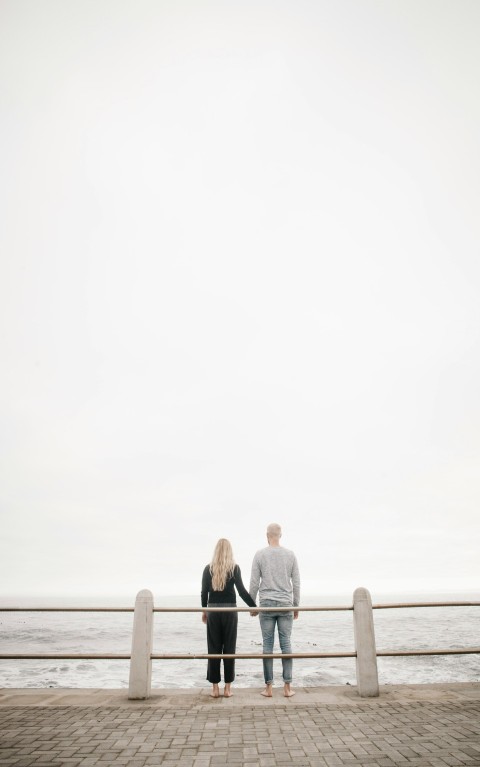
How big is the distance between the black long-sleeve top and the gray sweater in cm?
13

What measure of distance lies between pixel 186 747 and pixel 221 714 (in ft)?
4.08

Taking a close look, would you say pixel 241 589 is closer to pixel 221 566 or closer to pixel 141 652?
pixel 221 566

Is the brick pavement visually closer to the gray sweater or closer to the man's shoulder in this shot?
the gray sweater

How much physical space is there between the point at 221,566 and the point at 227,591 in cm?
39

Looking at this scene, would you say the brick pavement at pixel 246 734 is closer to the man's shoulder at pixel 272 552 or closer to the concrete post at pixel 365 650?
the concrete post at pixel 365 650

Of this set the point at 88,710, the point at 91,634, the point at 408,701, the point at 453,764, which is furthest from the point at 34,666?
the point at 453,764

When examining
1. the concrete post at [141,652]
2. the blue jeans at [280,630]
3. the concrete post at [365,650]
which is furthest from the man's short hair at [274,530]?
the concrete post at [141,652]

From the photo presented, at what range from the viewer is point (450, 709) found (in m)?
5.68

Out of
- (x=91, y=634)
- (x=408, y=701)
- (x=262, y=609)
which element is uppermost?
(x=262, y=609)

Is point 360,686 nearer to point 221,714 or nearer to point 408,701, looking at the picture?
point 408,701

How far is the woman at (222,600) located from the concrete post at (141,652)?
851mm

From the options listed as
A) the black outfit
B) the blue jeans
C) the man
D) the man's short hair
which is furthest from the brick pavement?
the man's short hair

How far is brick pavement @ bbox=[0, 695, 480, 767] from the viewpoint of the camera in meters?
4.10

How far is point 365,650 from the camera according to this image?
Result: 21.5 feet
